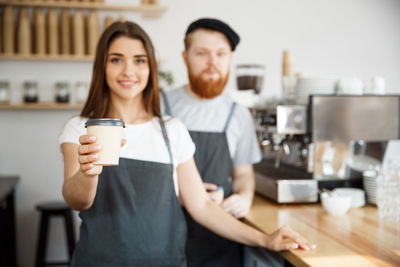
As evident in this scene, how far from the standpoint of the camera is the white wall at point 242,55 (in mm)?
3549

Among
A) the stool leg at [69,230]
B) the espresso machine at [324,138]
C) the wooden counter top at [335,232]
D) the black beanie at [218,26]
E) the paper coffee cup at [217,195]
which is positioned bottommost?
the stool leg at [69,230]

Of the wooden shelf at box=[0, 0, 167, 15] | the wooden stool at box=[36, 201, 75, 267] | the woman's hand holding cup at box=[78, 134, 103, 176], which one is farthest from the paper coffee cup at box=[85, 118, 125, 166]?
the wooden shelf at box=[0, 0, 167, 15]

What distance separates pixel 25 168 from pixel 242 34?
7.34 feet

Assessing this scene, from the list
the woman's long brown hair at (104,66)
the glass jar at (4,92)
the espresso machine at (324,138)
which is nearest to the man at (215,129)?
the espresso machine at (324,138)

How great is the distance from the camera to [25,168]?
3.58 metres

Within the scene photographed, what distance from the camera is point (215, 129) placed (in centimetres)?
195

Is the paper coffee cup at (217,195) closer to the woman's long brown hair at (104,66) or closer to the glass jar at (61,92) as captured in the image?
the woman's long brown hair at (104,66)

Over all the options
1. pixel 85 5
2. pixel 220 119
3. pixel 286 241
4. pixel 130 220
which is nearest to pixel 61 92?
pixel 85 5

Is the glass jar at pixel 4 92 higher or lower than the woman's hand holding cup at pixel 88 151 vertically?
higher

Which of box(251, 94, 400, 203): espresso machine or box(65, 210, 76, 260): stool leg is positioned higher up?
box(251, 94, 400, 203): espresso machine

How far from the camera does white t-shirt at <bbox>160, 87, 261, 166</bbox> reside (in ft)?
6.41

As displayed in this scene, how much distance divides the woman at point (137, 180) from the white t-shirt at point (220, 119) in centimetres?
46

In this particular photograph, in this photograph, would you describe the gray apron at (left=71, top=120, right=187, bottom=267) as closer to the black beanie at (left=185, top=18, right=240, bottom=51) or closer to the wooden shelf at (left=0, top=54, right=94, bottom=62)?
the black beanie at (left=185, top=18, right=240, bottom=51)

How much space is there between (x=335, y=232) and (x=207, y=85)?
2.67ft
